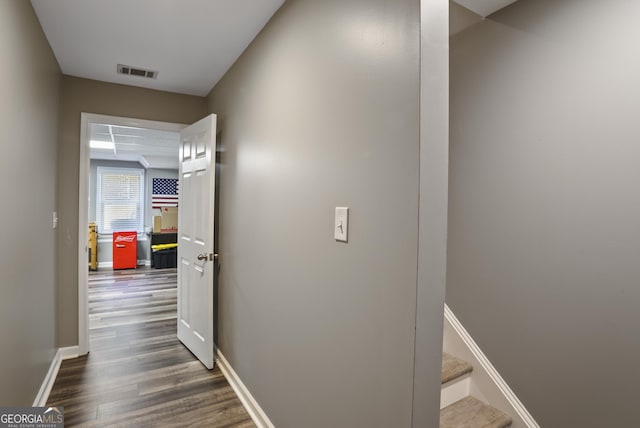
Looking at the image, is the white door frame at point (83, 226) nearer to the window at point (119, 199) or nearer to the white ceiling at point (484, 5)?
the white ceiling at point (484, 5)

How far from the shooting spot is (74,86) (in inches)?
113

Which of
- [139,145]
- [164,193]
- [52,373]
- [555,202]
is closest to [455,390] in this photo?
[555,202]

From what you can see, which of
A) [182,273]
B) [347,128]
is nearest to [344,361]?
[347,128]

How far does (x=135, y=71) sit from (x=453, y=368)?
3302 millimetres

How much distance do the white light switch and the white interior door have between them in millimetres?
1553

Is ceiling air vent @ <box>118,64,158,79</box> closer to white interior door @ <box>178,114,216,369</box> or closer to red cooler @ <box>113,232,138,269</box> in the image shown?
white interior door @ <box>178,114,216,369</box>

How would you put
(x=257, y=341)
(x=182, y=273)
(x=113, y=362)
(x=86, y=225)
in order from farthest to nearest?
(x=182, y=273) < (x=86, y=225) < (x=113, y=362) < (x=257, y=341)

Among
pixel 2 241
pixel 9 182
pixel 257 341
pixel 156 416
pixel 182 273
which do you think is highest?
pixel 9 182

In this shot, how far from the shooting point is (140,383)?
2.45 metres

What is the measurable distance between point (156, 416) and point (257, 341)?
0.81 metres

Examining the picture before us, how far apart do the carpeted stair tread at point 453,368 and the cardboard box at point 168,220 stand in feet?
21.5

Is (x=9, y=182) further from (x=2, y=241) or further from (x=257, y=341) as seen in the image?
(x=257, y=341)

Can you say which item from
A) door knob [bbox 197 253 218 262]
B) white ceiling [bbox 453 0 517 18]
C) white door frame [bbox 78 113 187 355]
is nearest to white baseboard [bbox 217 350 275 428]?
door knob [bbox 197 253 218 262]

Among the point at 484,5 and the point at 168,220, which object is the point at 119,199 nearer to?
the point at 168,220
